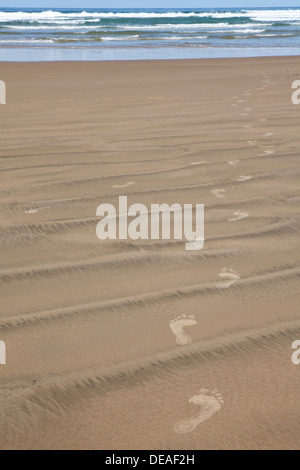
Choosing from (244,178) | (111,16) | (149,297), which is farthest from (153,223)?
(111,16)

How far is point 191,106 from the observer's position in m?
4.98

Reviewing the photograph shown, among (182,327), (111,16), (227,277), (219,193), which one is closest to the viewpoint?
(182,327)

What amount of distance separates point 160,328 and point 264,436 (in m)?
0.44

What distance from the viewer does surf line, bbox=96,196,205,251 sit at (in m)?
2.12

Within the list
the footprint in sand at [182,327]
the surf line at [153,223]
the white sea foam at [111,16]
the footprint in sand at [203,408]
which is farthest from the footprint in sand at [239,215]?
the white sea foam at [111,16]

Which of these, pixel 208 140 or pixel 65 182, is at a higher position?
pixel 208 140

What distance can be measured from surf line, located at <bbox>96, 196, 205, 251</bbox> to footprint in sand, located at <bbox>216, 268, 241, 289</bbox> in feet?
0.65

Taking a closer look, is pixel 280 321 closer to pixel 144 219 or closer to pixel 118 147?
pixel 144 219

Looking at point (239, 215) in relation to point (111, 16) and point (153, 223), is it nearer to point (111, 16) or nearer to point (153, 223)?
point (153, 223)

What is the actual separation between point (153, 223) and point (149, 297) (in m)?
0.60

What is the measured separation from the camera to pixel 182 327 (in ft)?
4.99

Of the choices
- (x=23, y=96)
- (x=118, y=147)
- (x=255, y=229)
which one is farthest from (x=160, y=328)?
(x=23, y=96)

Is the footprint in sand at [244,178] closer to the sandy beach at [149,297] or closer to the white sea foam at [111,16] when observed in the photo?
the sandy beach at [149,297]

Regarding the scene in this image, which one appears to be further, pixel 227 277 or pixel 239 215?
pixel 239 215
